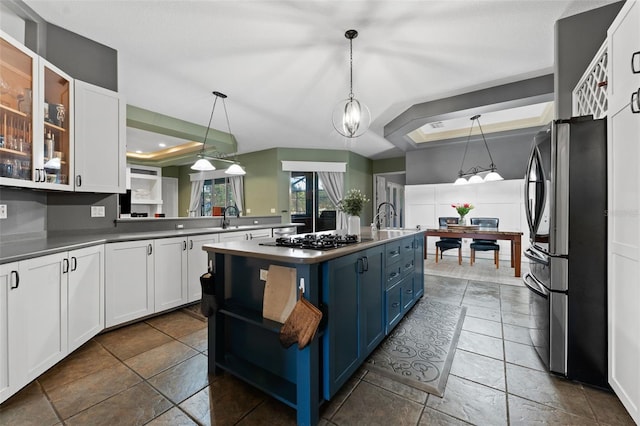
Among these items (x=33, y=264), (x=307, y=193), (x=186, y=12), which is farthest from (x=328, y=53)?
(x=307, y=193)

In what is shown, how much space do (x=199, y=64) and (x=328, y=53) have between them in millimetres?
1473

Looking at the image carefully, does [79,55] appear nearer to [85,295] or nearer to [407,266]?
[85,295]

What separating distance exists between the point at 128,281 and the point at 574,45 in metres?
4.53

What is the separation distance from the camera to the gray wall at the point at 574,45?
214 centimetres

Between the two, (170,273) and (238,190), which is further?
(238,190)

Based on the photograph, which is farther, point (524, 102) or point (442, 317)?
point (524, 102)

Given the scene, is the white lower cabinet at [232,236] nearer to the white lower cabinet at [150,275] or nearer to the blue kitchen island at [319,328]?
the white lower cabinet at [150,275]

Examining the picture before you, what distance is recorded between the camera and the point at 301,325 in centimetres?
136

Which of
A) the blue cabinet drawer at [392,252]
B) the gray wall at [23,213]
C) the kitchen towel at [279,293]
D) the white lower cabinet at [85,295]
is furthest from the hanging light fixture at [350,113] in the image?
the gray wall at [23,213]

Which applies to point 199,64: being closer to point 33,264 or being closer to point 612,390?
point 33,264

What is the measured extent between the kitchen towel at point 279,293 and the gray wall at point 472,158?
6173 millimetres

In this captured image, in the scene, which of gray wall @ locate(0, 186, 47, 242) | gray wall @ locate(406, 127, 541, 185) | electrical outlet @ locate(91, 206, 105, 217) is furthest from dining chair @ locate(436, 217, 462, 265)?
gray wall @ locate(0, 186, 47, 242)

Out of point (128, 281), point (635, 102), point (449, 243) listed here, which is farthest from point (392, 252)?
point (449, 243)

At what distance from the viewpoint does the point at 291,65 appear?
3002 millimetres
